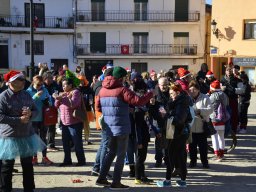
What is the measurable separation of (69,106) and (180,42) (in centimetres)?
3094

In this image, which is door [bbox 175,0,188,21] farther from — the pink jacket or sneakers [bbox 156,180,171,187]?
sneakers [bbox 156,180,171,187]

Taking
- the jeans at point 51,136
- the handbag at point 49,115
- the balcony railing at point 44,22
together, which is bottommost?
the jeans at point 51,136

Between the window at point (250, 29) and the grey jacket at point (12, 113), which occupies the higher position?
the window at point (250, 29)

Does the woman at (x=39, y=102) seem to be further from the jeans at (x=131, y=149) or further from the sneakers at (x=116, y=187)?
the sneakers at (x=116, y=187)

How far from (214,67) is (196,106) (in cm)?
2710

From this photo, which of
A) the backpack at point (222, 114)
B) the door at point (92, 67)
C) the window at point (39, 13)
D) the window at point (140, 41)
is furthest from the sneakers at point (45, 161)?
the window at point (39, 13)

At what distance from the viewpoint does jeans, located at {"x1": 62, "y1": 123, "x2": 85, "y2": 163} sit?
838cm

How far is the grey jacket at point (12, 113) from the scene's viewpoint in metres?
6.02

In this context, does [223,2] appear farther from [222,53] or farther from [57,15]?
[57,15]

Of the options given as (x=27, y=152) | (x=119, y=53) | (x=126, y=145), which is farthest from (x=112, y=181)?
(x=119, y=53)

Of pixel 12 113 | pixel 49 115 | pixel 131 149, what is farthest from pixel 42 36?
pixel 12 113

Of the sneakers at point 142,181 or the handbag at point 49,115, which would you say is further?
the handbag at point 49,115

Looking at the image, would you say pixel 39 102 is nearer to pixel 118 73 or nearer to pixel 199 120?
pixel 118 73

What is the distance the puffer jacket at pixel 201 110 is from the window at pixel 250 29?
82.7ft
